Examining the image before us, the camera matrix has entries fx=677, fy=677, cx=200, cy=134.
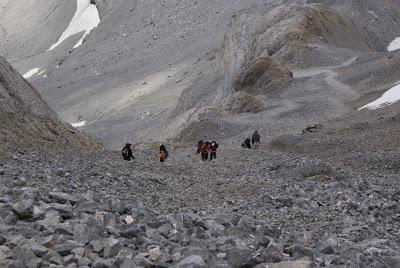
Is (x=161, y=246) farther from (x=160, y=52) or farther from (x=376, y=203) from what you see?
(x=160, y=52)

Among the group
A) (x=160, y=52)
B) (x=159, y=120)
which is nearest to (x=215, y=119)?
(x=159, y=120)

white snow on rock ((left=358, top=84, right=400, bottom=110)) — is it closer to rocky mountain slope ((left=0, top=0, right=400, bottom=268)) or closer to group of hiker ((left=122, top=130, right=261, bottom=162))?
rocky mountain slope ((left=0, top=0, right=400, bottom=268))

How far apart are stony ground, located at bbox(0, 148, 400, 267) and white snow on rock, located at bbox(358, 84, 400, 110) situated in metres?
18.2

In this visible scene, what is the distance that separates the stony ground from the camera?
6691 mm

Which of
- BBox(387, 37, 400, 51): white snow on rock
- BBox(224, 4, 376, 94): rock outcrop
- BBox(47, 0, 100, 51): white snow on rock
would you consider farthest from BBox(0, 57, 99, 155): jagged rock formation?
BBox(47, 0, 100, 51): white snow on rock

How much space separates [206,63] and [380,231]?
201ft

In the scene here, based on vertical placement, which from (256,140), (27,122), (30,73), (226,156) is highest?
(30,73)

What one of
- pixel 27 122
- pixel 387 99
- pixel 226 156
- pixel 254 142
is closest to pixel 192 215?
pixel 27 122

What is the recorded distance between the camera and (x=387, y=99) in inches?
1491

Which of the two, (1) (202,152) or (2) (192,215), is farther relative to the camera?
(1) (202,152)

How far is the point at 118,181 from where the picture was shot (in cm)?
1514

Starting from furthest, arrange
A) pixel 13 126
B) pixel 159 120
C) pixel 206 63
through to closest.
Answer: pixel 206 63, pixel 159 120, pixel 13 126

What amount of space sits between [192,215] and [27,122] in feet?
45.2

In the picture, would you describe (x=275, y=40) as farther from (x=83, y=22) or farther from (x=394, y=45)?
(x=83, y=22)
